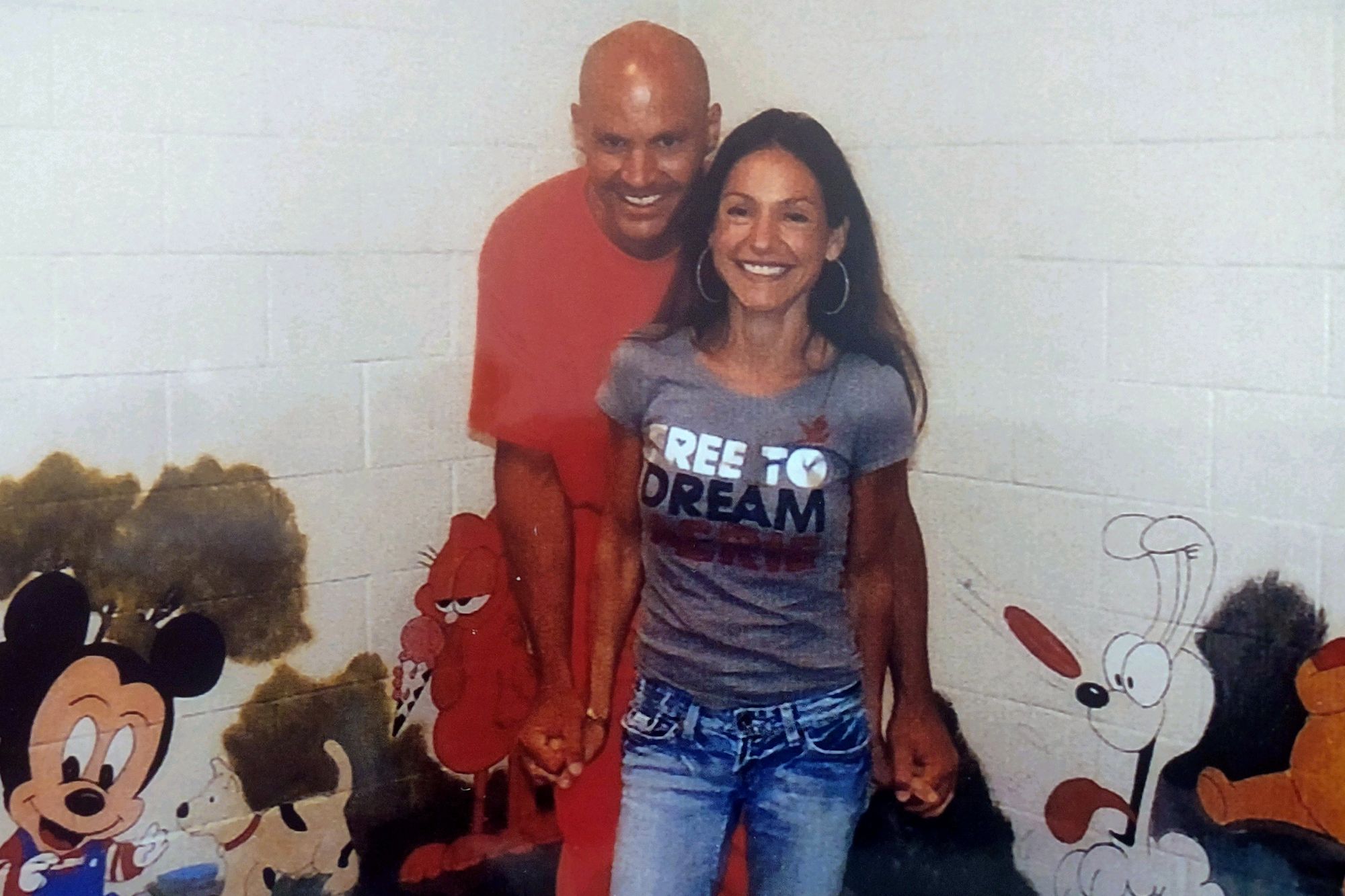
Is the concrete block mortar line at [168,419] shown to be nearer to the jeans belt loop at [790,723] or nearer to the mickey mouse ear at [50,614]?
the mickey mouse ear at [50,614]

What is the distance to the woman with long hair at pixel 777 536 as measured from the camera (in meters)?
1.97

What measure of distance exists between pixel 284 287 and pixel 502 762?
0.83 metres

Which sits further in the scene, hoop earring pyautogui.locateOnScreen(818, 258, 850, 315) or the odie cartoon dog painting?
hoop earring pyautogui.locateOnScreen(818, 258, 850, 315)

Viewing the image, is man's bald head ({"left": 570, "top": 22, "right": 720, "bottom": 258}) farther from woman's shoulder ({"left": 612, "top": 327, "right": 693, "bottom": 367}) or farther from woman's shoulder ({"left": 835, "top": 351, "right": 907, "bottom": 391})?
woman's shoulder ({"left": 835, "top": 351, "right": 907, "bottom": 391})

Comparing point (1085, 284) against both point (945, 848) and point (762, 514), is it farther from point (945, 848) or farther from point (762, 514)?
point (945, 848)

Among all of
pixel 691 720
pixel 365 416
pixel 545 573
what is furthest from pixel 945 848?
pixel 365 416

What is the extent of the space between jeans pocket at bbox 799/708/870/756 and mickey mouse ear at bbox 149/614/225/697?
0.85 meters

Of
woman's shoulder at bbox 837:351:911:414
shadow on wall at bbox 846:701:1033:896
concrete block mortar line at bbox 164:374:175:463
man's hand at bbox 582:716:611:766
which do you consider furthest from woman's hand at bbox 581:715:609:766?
concrete block mortar line at bbox 164:374:175:463

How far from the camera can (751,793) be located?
2031mm

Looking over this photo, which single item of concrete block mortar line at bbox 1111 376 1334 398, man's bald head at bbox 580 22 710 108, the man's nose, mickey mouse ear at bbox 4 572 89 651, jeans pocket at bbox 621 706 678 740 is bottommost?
jeans pocket at bbox 621 706 678 740

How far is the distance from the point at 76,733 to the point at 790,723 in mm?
992

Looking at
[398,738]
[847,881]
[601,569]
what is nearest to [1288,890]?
[847,881]

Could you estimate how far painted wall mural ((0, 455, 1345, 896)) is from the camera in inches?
67.5

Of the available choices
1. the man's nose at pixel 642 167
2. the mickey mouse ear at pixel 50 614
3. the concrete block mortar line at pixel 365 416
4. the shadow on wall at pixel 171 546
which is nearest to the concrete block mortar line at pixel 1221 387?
the man's nose at pixel 642 167
